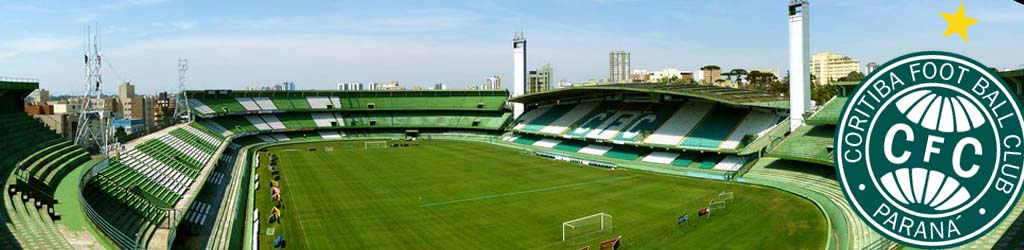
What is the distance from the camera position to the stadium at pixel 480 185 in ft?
72.4

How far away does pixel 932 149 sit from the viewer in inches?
342

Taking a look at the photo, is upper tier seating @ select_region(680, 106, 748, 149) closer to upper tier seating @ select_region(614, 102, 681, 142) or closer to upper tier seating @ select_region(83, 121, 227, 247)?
upper tier seating @ select_region(614, 102, 681, 142)

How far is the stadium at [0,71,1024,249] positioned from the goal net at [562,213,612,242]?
0.42ft

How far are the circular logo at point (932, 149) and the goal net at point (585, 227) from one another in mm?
14736

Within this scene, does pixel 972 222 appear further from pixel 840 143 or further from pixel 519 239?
pixel 519 239

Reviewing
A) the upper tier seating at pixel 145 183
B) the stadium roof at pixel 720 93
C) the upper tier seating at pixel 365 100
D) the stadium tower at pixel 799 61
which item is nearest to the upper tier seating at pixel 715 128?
the stadium roof at pixel 720 93

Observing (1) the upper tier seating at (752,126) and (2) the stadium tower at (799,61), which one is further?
(1) the upper tier seating at (752,126)

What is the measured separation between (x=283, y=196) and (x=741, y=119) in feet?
119

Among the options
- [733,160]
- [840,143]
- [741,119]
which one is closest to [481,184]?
[733,160]

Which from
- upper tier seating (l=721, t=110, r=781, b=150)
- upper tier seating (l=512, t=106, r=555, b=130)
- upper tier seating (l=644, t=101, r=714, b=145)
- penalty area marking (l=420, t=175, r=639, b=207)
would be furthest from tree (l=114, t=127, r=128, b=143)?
upper tier seating (l=721, t=110, r=781, b=150)

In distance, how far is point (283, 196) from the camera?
32.8 meters

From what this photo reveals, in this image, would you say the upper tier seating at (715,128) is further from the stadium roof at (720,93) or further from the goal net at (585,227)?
the goal net at (585,227)

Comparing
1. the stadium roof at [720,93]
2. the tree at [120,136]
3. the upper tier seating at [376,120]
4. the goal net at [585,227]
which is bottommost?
the goal net at [585,227]

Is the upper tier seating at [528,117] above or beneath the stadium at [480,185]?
above
